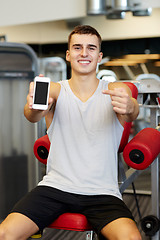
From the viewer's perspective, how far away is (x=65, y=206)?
1567mm

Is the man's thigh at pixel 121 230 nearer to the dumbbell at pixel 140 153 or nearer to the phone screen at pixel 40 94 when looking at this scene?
the dumbbell at pixel 140 153

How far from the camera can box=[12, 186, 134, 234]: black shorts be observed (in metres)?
1.49

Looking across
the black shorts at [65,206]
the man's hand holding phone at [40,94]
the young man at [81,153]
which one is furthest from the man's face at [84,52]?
the black shorts at [65,206]

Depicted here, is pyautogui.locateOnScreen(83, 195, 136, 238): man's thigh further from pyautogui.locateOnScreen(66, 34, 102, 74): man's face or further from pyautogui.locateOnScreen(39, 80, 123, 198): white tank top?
pyautogui.locateOnScreen(66, 34, 102, 74): man's face

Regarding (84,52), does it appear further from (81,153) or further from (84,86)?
(81,153)

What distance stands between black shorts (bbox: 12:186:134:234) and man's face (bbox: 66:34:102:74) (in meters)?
0.55

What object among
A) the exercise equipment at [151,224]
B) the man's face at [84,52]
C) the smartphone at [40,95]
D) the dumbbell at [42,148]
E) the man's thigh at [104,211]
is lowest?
the exercise equipment at [151,224]

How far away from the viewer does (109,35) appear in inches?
155

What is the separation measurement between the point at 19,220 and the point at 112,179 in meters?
0.43

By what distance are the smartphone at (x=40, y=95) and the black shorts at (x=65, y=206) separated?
400mm

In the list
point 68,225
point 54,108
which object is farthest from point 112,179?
point 54,108

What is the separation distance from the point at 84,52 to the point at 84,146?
0.41 metres

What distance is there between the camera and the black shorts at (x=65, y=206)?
4.89 ft

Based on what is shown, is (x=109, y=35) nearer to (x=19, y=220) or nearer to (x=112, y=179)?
(x=112, y=179)
